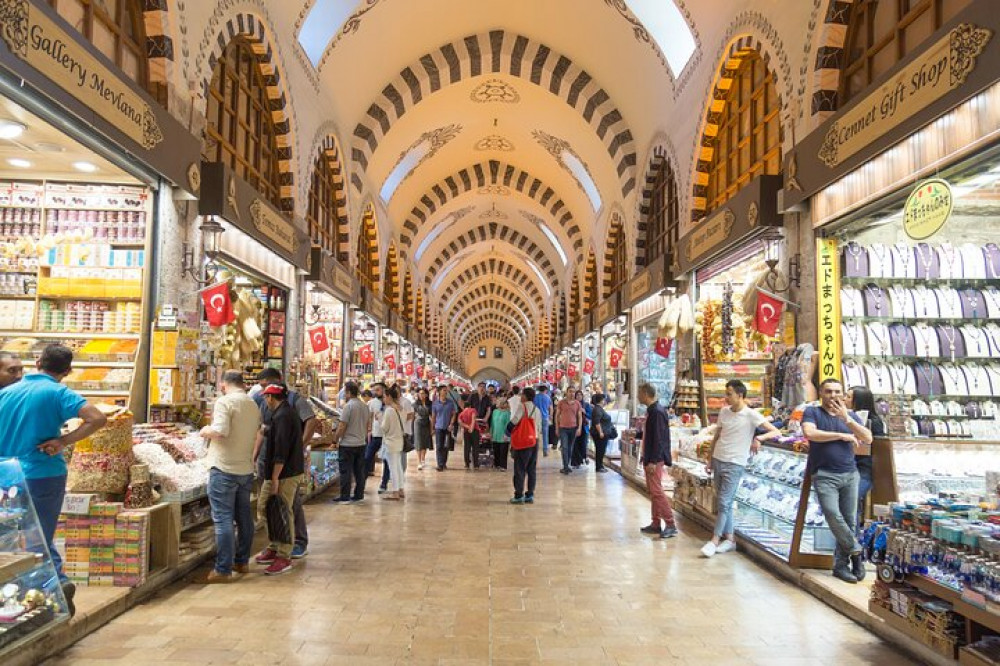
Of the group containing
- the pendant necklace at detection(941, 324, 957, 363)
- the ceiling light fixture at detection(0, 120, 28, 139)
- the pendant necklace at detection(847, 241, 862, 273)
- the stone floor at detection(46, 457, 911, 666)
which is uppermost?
the ceiling light fixture at detection(0, 120, 28, 139)

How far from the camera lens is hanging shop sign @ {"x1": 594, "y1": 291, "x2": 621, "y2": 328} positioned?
1346cm

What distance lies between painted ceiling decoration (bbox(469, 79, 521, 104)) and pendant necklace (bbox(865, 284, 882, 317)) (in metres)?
9.71

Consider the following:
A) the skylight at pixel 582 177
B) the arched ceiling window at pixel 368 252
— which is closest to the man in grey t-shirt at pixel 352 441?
the arched ceiling window at pixel 368 252

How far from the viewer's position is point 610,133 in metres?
12.5

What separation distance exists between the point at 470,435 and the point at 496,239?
14.9 metres

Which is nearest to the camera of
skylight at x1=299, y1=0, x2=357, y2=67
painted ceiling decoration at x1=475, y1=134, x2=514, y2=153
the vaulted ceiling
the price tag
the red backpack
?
the price tag

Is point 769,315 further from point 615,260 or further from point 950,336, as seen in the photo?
point 615,260

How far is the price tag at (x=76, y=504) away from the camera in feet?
12.7

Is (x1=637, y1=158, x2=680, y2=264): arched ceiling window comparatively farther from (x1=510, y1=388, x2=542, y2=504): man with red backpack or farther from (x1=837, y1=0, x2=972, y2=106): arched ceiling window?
(x1=837, y1=0, x2=972, y2=106): arched ceiling window

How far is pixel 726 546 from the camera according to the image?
17.4 feet

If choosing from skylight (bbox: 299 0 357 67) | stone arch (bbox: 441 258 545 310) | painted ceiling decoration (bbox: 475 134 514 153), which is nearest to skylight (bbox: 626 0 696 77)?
skylight (bbox: 299 0 357 67)

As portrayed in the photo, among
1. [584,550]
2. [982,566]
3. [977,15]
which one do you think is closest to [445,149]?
[584,550]

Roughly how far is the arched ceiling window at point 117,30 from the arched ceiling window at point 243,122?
917 millimetres

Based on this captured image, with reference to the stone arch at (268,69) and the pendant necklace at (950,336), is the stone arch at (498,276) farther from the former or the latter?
the pendant necklace at (950,336)
